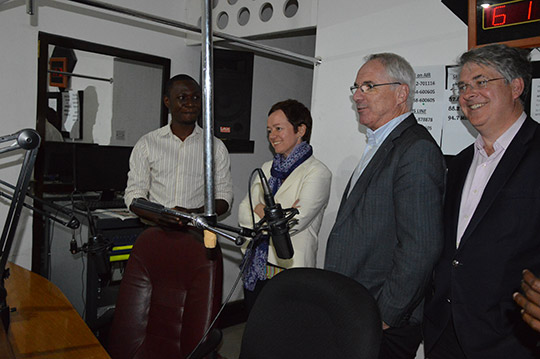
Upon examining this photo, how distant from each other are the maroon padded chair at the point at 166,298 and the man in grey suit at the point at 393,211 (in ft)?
1.64

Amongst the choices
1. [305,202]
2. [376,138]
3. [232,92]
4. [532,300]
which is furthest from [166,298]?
[232,92]

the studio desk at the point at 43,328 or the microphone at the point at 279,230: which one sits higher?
the microphone at the point at 279,230

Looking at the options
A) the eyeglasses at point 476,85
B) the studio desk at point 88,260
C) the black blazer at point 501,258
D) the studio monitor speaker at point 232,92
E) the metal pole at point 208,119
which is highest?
the studio monitor speaker at point 232,92

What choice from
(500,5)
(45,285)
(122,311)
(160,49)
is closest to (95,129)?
(160,49)

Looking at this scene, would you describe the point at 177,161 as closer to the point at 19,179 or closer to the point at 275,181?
the point at 275,181

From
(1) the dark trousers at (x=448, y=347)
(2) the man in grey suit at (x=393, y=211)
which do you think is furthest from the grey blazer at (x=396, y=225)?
(1) the dark trousers at (x=448, y=347)

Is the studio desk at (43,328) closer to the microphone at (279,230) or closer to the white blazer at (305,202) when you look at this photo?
the microphone at (279,230)

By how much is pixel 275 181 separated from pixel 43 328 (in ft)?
4.37

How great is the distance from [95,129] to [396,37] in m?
2.30

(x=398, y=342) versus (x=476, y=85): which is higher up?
(x=476, y=85)

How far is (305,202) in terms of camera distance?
86.6 inches

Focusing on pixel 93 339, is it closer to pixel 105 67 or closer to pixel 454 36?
pixel 454 36

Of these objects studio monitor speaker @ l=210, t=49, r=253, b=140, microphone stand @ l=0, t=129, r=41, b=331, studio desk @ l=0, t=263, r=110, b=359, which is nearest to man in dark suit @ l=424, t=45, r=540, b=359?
studio desk @ l=0, t=263, r=110, b=359

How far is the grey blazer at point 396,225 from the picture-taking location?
4.86 feet
